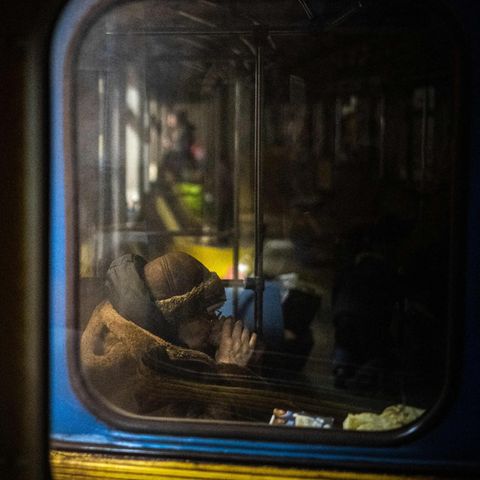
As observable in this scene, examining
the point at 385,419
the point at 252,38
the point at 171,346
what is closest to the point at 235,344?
the point at 171,346

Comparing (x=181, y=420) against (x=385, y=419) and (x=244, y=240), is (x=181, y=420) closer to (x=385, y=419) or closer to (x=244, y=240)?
(x=385, y=419)

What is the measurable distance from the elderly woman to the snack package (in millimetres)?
38

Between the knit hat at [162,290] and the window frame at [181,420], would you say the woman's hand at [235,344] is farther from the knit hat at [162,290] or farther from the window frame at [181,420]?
the window frame at [181,420]

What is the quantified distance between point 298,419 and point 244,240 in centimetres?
73

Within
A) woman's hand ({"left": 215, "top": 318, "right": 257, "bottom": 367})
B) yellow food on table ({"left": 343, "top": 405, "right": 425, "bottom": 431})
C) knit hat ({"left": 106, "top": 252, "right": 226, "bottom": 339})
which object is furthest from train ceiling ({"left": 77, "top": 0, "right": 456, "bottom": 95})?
yellow food on table ({"left": 343, "top": 405, "right": 425, "bottom": 431})

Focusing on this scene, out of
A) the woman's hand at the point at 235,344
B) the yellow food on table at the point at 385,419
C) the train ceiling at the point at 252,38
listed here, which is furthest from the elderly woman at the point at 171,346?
the train ceiling at the point at 252,38

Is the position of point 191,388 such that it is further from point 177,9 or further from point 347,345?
point 177,9

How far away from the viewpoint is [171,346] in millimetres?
2518

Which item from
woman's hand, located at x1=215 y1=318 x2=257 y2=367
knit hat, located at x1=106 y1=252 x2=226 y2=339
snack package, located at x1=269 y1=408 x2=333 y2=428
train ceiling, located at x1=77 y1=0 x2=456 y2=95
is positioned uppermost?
train ceiling, located at x1=77 y1=0 x2=456 y2=95

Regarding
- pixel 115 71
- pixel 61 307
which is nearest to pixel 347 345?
pixel 61 307

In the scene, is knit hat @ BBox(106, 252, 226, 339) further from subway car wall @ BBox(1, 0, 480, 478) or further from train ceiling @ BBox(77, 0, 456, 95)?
train ceiling @ BBox(77, 0, 456, 95)

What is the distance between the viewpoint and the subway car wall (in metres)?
1.97

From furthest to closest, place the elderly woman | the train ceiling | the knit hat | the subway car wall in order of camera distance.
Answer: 1. the knit hat
2. the elderly woman
3. the train ceiling
4. the subway car wall

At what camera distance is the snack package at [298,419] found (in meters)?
2.41
